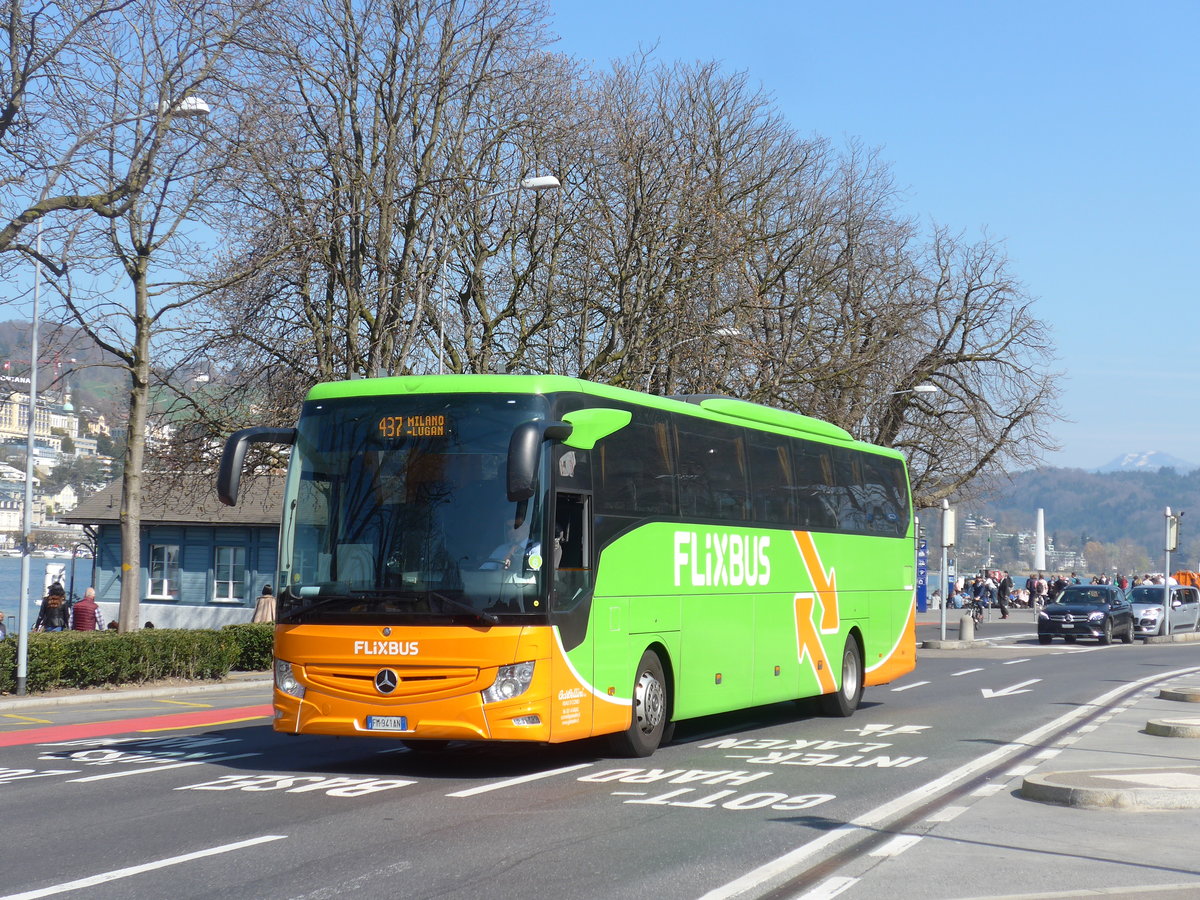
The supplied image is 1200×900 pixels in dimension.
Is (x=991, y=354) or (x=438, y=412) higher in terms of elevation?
(x=991, y=354)

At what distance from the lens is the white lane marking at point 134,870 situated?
7613mm

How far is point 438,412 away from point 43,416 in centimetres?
1608

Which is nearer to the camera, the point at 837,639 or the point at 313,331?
the point at 837,639

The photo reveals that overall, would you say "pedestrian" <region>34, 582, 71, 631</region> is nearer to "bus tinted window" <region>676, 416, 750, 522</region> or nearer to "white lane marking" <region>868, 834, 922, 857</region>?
"bus tinted window" <region>676, 416, 750, 522</region>

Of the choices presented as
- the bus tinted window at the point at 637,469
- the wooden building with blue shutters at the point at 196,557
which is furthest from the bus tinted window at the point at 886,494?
the wooden building with blue shutters at the point at 196,557

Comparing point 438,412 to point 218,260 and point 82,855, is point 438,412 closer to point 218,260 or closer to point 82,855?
point 82,855

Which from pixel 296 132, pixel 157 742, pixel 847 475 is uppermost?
pixel 296 132

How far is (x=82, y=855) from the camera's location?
8.79 meters

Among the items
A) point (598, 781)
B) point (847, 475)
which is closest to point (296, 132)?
point (847, 475)

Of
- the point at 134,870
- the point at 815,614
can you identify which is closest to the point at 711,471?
the point at 815,614

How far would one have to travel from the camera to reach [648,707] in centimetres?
1412

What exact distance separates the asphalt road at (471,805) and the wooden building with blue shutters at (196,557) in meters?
31.4

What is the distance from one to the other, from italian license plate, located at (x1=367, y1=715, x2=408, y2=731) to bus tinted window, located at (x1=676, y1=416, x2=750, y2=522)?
12.8 feet

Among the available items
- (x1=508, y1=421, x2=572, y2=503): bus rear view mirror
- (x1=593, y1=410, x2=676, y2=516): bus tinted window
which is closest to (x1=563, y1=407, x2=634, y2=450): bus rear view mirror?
(x1=593, y1=410, x2=676, y2=516): bus tinted window
